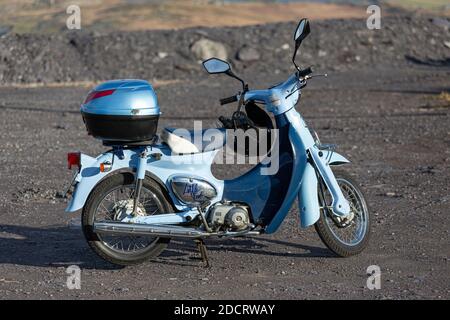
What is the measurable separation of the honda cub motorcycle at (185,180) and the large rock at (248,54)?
22.6 m

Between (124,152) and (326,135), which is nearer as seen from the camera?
(124,152)

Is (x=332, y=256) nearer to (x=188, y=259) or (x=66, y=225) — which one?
(x=188, y=259)

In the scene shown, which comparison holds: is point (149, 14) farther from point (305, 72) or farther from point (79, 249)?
point (305, 72)

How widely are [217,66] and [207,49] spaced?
74.9 feet

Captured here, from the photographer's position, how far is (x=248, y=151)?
749cm

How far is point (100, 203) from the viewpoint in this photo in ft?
24.2

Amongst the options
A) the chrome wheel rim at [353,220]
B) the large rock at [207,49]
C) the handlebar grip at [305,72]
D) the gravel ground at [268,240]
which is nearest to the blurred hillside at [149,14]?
the large rock at [207,49]

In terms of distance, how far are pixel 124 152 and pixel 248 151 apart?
0.92 meters

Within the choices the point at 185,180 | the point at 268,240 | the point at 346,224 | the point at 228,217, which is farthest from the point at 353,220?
the point at 185,180

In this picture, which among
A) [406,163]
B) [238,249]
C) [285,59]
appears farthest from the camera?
[285,59]

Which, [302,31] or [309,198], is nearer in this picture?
[302,31]

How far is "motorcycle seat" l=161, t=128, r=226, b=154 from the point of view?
293 inches
